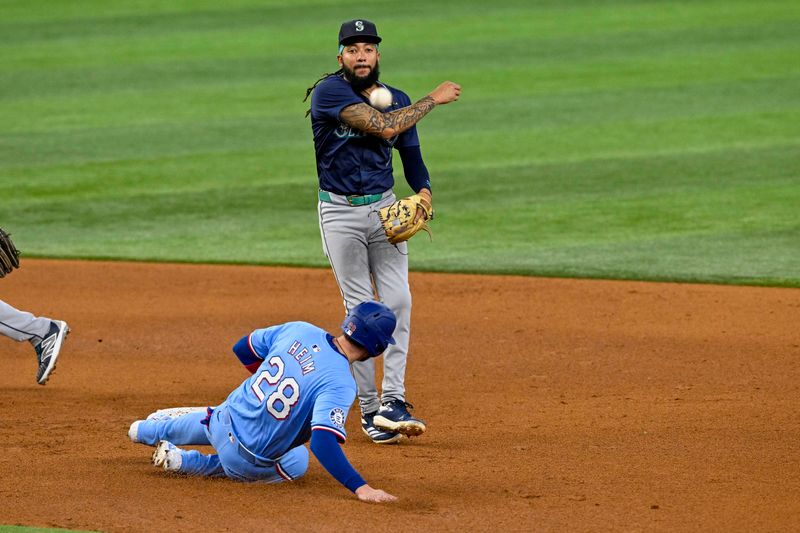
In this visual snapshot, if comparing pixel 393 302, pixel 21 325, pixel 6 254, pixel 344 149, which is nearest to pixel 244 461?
pixel 393 302

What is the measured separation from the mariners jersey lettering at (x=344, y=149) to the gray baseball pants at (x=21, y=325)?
187 cm

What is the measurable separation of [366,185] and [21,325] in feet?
7.09

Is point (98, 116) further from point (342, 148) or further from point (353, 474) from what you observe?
point (353, 474)

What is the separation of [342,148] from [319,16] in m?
16.9

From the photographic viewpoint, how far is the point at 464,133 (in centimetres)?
1498

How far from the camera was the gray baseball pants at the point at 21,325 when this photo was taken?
6805 millimetres

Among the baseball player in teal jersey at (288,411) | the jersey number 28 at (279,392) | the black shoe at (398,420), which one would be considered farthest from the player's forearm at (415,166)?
the jersey number 28 at (279,392)

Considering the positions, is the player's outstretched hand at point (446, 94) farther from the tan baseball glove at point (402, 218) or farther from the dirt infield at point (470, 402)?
the dirt infield at point (470, 402)

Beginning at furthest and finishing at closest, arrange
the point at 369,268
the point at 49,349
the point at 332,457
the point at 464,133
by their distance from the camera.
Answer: the point at 464,133, the point at 49,349, the point at 369,268, the point at 332,457

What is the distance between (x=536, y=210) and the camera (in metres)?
11.9

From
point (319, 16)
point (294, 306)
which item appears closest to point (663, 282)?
point (294, 306)

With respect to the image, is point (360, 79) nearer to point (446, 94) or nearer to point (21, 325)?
point (446, 94)

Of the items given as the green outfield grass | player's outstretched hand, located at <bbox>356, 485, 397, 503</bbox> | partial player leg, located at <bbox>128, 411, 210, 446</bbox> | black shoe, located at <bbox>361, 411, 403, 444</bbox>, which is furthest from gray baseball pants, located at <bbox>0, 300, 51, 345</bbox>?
the green outfield grass

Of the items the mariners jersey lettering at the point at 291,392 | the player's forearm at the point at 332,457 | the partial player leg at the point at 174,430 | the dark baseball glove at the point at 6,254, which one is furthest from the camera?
the dark baseball glove at the point at 6,254
